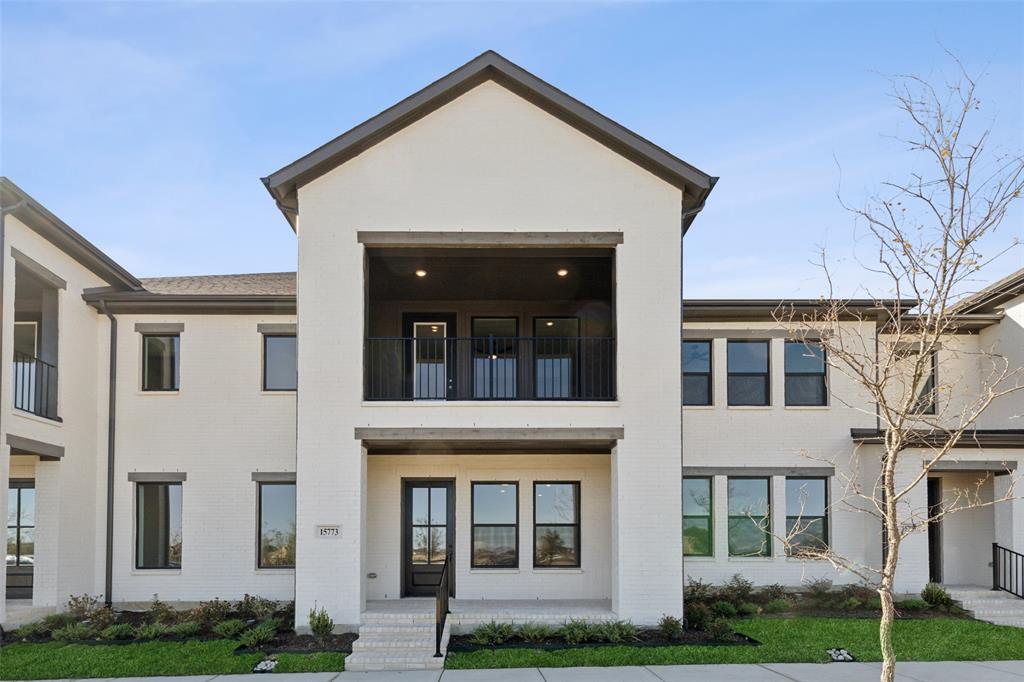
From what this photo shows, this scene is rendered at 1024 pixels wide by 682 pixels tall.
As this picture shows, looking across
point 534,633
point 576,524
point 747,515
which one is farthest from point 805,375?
point 534,633

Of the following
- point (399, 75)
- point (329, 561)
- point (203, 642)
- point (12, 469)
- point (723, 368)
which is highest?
point (399, 75)

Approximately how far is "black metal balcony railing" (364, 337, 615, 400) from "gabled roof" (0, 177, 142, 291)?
5557mm

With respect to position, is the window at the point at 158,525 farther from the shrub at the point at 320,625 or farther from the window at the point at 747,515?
the window at the point at 747,515

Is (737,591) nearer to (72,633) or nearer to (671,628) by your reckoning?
(671,628)

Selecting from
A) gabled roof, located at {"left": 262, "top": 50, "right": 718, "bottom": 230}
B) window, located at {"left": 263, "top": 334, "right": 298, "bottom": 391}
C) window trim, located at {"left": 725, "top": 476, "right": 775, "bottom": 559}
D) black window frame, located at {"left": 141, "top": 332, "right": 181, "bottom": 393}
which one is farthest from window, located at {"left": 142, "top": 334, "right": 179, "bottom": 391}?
window trim, located at {"left": 725, "top": 476, "right": 775, "bottom": 559}

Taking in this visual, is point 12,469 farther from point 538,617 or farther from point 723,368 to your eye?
point 723,368

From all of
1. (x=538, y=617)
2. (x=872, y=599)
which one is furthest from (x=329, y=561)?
(x=872, y=599)

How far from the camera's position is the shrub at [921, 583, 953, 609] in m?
16.2

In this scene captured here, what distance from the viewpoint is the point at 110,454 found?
17.6 m

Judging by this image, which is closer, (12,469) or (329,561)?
(329,561)

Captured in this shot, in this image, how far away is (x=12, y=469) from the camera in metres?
17.2

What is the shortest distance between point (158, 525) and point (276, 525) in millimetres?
2414

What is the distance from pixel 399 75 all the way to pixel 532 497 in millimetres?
8386

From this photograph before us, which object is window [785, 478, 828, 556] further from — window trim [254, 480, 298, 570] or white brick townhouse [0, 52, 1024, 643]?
window trim [254, 480, 298, 570]
